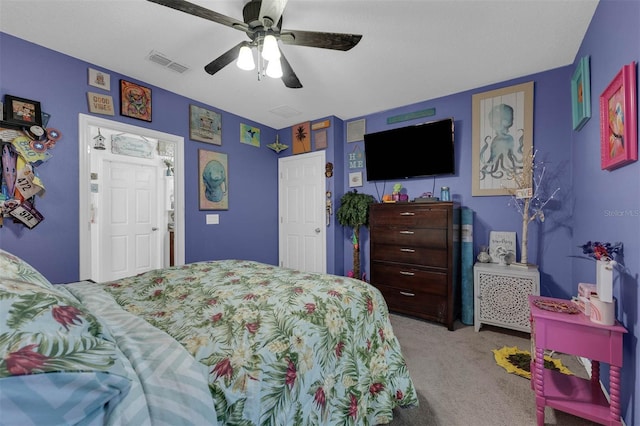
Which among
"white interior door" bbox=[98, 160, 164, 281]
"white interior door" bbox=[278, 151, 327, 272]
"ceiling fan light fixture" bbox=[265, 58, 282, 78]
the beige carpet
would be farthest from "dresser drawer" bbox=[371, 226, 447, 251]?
"white interior door" bbox=[98, 160, 164, 281]

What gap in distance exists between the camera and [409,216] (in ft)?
9.57

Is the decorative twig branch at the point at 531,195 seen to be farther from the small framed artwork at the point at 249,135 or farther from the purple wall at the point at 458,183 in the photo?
the small framed artwork at the point at 249,135

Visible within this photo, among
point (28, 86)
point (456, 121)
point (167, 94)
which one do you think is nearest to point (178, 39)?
point (167, 94)

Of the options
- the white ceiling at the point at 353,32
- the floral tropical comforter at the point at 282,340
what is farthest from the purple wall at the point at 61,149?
the floral tropical comforter at the point at 282,340

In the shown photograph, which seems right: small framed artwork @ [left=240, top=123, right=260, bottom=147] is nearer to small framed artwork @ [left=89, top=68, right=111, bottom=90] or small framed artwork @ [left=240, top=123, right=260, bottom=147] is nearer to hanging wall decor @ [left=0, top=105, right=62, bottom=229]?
small framed artwork @ [left=89, top=68, right=111, bottom=90]

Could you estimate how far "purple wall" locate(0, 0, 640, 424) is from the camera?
4.54ft

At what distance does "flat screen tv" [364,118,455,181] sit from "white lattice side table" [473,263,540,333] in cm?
118

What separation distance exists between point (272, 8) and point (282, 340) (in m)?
1.72

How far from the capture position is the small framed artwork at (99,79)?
8.02 ft

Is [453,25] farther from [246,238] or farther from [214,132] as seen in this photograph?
[246,238]

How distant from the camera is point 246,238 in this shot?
12.5 ft

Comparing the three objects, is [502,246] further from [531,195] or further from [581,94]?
[581,94]

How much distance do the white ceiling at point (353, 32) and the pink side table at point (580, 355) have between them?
196 centimetres

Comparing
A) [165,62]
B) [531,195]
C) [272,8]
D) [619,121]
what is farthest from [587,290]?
[165,62]
